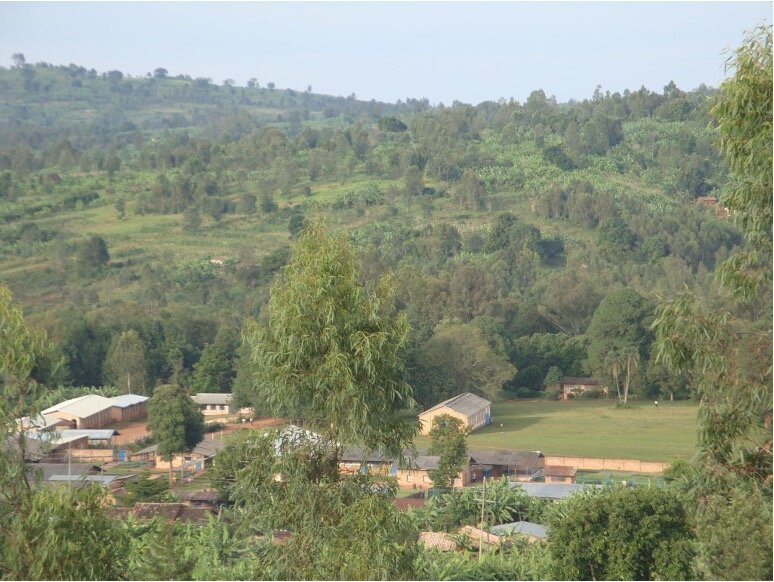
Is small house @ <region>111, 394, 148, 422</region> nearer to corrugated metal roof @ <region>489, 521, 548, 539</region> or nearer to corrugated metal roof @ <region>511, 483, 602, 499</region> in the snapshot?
corrugated metal roof @ <region>511, 483, 602, 499</region>

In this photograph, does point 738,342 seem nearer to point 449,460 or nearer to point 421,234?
point 449,460

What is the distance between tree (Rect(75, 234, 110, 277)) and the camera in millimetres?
43094

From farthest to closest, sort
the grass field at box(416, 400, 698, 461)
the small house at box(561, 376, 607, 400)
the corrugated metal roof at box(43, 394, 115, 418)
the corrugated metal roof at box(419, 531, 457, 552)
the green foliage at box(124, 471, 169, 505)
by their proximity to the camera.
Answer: the small house at box(561, 376, 607, 400) → the corrugated metal roof at box(43, 394, 115, 418) → the grass field at box(416, 400, 698, 461) → the green foliage at box(124, 471, 169, 505) → the corrugated metal roof at box(419, 531, 457, 552)

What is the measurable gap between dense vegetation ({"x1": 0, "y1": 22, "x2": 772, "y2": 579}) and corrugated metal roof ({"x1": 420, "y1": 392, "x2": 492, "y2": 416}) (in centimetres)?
59

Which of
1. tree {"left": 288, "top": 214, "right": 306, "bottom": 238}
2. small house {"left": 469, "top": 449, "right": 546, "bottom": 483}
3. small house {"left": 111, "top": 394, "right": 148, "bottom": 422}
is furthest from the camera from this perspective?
tree {"left": 288, "top": 214, "right": 306, "bottom": 238}

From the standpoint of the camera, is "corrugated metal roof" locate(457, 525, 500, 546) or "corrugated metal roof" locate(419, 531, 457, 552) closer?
"corrugated metal roof" locate(419, 531, 457, 552)

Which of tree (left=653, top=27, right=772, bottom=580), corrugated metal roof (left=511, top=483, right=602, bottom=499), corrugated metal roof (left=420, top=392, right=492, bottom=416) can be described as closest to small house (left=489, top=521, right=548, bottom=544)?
corrugated metal roof (left=511, top=483, right=602, bottom=499)

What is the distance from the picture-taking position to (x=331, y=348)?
6.65 m

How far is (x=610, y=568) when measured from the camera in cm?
1174

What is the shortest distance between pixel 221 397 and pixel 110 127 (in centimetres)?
8105

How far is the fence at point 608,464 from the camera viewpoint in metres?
22.8

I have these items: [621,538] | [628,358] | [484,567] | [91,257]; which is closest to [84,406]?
[628,358]

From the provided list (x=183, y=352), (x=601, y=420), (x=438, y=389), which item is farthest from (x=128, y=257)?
(x=601, y=420)

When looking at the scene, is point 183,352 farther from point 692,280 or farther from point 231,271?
A: point 692,280
